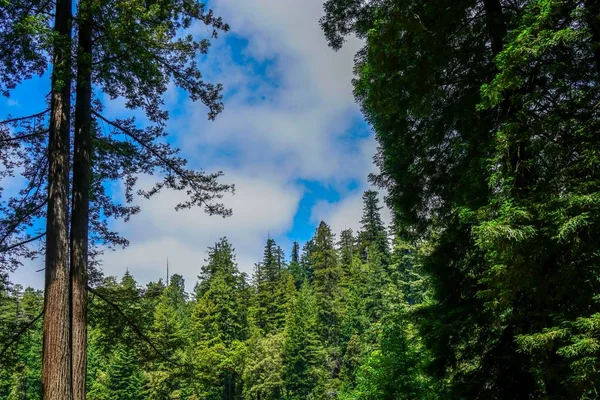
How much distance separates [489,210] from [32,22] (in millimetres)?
5323

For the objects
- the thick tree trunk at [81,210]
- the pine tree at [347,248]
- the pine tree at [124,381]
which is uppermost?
the pine tree at [347,248]

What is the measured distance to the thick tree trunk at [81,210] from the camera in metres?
4.82

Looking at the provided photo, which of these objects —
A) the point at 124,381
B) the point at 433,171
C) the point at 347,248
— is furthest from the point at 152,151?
the point at 347,248

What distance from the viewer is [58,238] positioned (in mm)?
4895

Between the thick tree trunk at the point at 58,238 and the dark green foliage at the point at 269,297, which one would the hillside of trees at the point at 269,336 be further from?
the thick tree trunk at the point at 58,238

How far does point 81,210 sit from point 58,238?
580mm

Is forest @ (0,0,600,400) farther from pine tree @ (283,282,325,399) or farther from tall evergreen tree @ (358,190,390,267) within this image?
tall evergreen tree @ (358,190,390,267)

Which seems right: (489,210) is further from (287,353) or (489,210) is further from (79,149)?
(287,353)

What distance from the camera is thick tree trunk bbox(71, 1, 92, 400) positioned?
4.82m

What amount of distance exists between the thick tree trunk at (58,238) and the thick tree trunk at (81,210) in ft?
0.48

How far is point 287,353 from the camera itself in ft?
99.0

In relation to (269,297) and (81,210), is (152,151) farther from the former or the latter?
(269,297)

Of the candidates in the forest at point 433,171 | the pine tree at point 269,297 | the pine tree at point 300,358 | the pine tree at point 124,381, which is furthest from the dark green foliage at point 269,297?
the forest at point 433,171

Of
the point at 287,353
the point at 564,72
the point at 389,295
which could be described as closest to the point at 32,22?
the point at 564,72
